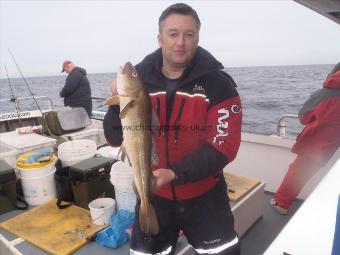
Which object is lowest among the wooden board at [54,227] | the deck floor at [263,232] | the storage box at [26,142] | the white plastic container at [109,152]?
the deck floor at [263,232]

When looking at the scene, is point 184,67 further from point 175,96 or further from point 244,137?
point 244,137

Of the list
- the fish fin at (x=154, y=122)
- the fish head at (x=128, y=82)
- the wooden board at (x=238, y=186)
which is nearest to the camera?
the fish head at (x=128, y=82)

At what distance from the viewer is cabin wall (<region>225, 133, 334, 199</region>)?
5532 mm

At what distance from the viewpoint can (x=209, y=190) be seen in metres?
2.75

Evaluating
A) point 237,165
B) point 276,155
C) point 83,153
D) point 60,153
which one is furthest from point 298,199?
point 60,153

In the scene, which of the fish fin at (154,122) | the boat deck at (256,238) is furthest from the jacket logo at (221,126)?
the boat deck at (256,238)

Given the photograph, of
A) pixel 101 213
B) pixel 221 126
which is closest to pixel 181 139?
pixel 221 126

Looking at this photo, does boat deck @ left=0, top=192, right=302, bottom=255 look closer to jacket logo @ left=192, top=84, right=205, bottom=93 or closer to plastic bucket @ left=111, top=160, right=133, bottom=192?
plastic bucket @ left=111, top=160, right=133, bottom=192

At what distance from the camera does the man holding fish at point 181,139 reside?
232 centimetres

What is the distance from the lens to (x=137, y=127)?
7.29ft

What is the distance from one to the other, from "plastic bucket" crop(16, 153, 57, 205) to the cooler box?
1.37ft

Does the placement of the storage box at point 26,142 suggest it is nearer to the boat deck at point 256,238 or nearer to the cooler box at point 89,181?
the boat deck at point 256,238

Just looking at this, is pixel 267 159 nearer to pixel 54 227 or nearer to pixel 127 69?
pixel 54 227

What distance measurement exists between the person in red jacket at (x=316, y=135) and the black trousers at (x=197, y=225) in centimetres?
247
